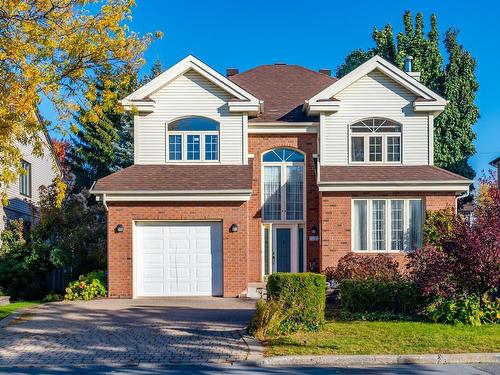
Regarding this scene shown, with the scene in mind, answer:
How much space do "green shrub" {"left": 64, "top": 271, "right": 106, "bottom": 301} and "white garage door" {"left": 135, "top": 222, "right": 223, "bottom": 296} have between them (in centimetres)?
117

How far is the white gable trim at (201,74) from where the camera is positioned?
69.6 ft

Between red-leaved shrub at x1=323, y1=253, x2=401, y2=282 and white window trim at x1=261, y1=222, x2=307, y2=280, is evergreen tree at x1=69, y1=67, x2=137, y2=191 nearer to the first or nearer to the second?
white window trim at x1=261, y1=222, x2=307, y2=280

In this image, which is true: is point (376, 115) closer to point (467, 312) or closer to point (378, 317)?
point (378, 317)

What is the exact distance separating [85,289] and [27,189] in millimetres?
10859

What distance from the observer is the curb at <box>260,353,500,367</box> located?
10.5m

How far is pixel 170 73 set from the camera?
21.4 metres

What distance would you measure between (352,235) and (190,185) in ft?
18.0

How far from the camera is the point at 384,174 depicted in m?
20.9

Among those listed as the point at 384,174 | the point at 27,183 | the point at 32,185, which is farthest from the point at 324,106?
the point at 32,185

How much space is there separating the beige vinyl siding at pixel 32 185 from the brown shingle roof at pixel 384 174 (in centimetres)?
1075

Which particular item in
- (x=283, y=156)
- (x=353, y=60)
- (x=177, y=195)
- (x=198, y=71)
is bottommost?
(x=177, y=195)

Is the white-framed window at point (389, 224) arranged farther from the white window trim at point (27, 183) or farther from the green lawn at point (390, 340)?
the white window trim at point (27, 183)

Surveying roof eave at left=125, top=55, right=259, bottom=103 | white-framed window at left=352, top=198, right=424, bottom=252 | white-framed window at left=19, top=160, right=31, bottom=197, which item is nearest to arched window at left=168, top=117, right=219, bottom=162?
roof eave at left=125, top=55, right=259, bottom=103

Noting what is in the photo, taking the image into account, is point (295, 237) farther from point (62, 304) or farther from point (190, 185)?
point (62, 304)
